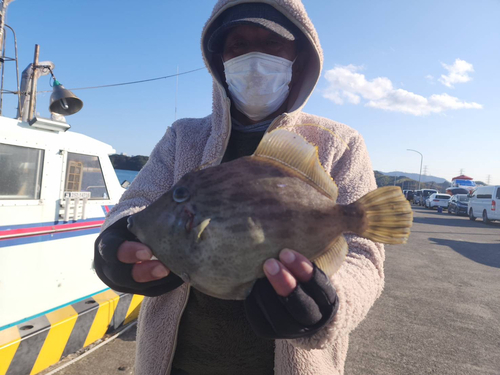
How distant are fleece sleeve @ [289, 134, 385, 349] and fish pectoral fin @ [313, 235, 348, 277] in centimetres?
8

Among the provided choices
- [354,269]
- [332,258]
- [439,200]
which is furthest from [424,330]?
[439,200]

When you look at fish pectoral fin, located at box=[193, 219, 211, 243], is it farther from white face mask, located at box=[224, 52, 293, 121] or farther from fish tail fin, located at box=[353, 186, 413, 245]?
white face mask, located at box=[224, 52, 293, 121]

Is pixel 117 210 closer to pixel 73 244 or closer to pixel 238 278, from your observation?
pixel 238 278

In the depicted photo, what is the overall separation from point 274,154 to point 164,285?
0.72 m

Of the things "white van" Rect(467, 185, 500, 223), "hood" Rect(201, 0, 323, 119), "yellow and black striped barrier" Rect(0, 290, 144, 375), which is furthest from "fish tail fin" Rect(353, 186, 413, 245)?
"white van" Rect(467, 185, 500, 223)

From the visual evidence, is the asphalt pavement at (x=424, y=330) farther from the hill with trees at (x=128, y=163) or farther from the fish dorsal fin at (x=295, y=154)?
the hill with trees at (x=128, y=163)

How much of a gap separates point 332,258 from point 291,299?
A: 242mm

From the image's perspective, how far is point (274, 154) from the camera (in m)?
1.18

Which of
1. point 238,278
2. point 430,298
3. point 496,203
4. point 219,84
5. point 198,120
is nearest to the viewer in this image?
point 238,278

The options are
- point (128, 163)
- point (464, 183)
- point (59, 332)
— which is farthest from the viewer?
point (464, 183)

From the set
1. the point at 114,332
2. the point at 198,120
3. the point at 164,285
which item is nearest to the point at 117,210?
the point at 164,285

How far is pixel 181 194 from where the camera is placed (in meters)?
1.12

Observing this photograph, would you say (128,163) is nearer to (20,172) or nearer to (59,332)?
(20,172)

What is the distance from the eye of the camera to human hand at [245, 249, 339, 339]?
103 centimetres
